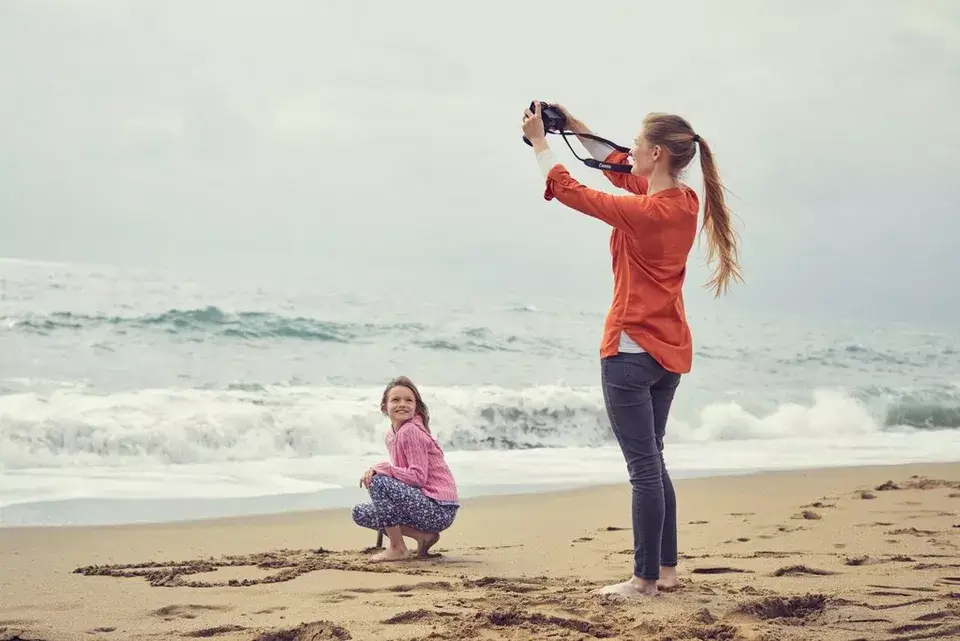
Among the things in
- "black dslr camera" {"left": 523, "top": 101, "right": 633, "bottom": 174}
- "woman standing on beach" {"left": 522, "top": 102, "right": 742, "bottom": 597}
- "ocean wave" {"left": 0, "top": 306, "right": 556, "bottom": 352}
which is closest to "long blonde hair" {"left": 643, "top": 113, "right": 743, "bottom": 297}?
"woman standing on beach" {"left": 522, "top": 102, "right": 742, "bottom": 597}

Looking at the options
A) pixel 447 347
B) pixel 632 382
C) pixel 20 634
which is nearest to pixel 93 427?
pixel 20 634

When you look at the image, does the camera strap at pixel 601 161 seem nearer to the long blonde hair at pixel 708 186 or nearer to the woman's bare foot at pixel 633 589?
the long blonde hair at pixel 708 186

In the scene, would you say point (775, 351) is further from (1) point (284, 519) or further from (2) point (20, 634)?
(2) point (20, 634)

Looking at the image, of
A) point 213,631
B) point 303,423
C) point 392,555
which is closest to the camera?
point 213,631

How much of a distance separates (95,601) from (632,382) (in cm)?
197

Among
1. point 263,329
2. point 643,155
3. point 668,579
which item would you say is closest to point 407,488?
point 668,579

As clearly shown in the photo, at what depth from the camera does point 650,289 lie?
328 centimetres

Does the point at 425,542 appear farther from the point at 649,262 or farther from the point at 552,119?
the point at 552,119

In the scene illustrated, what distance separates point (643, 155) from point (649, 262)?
0.37m

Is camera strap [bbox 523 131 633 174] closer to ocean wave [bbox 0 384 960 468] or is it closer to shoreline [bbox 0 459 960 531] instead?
shoreline [bbox 0 459 960 531]

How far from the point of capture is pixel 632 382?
3252 mm

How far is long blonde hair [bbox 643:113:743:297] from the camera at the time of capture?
332 cm

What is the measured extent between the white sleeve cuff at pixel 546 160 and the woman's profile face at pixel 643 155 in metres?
0.30

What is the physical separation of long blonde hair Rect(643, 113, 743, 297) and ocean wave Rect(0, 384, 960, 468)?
6.04 metres
